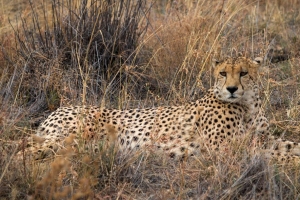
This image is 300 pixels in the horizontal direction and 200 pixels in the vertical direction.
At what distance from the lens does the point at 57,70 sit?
4906 millimetres

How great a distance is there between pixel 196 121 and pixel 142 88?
3.55ft

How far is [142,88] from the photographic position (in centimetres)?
527

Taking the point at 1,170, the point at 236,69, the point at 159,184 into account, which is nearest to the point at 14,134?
the point at 1,170

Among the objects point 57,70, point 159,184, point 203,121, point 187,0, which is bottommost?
point 159,184

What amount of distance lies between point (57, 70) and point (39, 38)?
452mm

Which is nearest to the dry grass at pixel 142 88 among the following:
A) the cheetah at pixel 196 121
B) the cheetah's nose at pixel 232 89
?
the cheetah at pixel 196 121

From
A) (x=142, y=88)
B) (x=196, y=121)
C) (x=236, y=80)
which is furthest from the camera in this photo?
(x=142, y=88)

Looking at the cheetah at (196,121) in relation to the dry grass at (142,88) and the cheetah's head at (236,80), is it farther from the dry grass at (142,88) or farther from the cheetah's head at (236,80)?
the dry grass at (142,88)

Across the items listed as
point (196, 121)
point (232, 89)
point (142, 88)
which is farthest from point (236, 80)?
point (142, 88)

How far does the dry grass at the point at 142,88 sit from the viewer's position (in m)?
3.29

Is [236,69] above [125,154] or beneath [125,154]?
above

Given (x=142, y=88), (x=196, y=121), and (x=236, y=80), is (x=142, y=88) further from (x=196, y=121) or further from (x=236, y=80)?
(x=236, y=80)

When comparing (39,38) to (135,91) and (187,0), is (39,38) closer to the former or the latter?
(135,91)

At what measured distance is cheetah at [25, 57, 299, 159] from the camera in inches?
159
